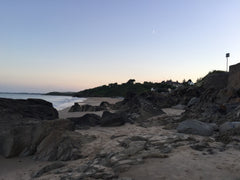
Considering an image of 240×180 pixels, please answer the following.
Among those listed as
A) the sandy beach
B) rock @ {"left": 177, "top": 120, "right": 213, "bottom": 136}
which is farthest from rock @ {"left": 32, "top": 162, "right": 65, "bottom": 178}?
rock @ {"left": 177, "top": 120, "right": 213, "bottom": 136}

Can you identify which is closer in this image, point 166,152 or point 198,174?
point 198,174

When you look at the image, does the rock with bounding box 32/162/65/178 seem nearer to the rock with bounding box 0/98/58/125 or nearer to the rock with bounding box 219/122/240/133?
the rock with bounding box 0/98/58/125

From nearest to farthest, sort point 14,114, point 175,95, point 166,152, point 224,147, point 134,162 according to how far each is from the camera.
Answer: point 134,162, point 166,152, point 224,147, point 14,114, point 175,95

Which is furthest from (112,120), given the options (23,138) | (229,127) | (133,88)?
(133,88)

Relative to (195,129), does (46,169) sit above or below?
below

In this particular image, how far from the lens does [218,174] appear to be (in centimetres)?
301

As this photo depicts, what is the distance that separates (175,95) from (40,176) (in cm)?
2001

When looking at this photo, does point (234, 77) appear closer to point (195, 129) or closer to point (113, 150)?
point (195, 129)

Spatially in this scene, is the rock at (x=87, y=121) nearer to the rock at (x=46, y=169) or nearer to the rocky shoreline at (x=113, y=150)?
the rocky shoreline at (x=113, y=150)

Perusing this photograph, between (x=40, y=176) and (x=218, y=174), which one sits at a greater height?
(x=218, y=174)

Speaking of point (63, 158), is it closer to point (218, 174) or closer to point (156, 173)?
point (156, 173)

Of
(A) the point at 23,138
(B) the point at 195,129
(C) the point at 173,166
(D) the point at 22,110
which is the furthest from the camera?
(D) the point at 22,110

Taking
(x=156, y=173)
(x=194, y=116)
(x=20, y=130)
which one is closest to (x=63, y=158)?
(x=20, y=130)

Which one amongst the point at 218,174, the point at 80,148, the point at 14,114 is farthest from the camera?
the point at 14,114
